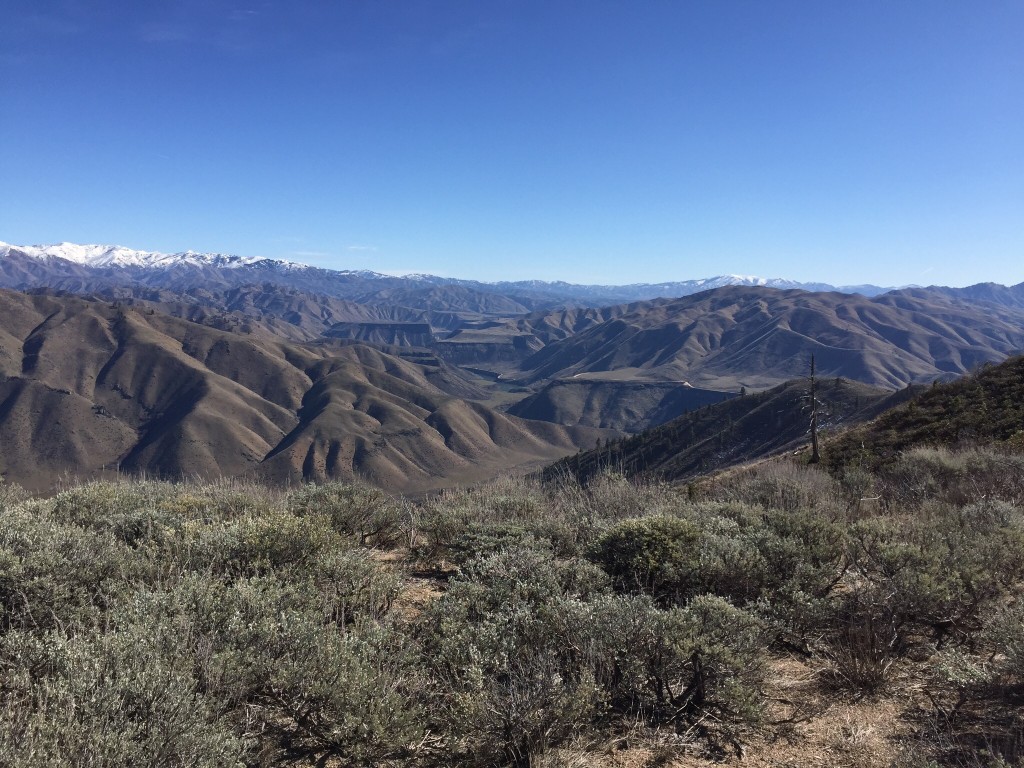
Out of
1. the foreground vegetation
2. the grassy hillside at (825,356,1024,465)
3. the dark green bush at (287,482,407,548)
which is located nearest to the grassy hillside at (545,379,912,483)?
the grassy hillside at (825,356,1024,465)

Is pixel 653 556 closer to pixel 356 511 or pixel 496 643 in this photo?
pixel 496 643

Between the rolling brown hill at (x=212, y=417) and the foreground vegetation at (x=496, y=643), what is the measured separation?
121429 mm

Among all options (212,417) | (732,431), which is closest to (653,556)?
(732,431)

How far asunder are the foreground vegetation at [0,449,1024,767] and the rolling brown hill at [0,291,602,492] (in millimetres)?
121429

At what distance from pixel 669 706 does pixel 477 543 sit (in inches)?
179

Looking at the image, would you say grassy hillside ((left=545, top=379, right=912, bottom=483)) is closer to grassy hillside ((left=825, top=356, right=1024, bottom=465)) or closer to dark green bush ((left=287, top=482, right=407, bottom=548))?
grassy hillside ((left=825, top=356, right=1024, bottom=465))

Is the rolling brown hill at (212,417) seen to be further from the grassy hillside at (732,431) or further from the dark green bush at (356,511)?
the dark green bush at (356,511)

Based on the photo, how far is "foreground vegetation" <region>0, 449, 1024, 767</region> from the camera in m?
4.00

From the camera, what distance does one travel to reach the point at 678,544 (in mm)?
7555

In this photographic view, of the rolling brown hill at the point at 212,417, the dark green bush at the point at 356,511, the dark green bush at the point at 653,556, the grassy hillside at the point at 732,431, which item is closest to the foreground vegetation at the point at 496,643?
the dark green bush at the point at 653,556

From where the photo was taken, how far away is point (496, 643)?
16.9ft

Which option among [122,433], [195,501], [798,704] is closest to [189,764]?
[798,704]

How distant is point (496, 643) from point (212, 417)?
16653 cm

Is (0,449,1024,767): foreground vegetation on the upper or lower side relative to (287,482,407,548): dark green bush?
upper
